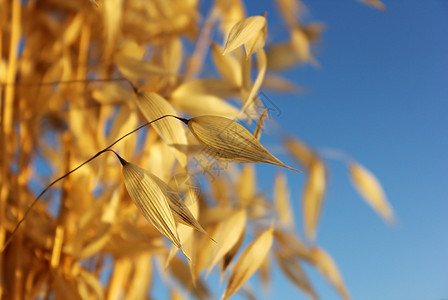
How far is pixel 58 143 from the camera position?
0.52 meters

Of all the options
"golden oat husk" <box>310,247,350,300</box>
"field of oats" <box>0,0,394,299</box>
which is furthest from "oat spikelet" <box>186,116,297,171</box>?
"golden oat husk" <box>310,247,350,300</box>

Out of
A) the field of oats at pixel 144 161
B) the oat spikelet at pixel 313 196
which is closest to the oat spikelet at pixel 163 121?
the field of oats at pixel 144 161

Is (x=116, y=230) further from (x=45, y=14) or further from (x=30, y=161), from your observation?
(x=45, y=14)

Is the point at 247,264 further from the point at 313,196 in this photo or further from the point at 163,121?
the point at 313,196

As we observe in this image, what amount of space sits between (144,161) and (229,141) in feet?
0.70

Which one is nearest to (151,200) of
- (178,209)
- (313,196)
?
(178,209)

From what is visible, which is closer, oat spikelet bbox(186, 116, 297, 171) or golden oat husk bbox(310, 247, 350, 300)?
oat spikelet bbox(186, 116, 297, 171)

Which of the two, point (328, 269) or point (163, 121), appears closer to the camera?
point (163, 121)

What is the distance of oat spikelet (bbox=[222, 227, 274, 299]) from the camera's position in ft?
0.78

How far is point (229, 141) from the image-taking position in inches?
6.3

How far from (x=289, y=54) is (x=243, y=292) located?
0.89 ft

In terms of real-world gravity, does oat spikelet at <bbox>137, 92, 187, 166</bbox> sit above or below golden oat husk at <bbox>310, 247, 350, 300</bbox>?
above

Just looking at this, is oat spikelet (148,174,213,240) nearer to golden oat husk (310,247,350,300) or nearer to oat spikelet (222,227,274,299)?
oat spikelet (222,227,274,299)

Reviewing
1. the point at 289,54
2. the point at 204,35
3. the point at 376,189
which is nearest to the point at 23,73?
the point at 204,35
